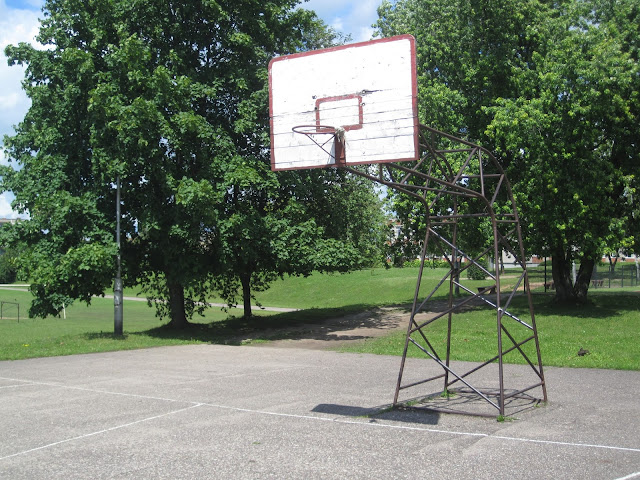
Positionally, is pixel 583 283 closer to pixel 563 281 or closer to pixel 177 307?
pixel 563 281

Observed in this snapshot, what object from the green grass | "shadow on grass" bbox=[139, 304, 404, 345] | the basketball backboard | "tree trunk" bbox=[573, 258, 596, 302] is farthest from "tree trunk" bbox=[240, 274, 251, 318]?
the basketball backboard

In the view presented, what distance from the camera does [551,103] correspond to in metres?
21.9

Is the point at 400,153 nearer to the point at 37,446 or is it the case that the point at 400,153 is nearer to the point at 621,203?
the point at 37,446

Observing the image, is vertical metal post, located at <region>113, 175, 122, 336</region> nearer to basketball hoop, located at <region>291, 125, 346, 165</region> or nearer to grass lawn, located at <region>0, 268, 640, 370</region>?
grass lawn, located at <region>0, 268, 640, 370</region>

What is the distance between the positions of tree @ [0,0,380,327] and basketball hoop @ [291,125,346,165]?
977 centimetres

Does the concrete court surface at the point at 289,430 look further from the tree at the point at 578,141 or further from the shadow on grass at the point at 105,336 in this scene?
the tree at the point at 578,141

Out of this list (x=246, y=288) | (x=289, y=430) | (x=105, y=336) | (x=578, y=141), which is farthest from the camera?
(x=246, y=288)

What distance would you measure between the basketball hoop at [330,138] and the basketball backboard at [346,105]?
0.01 m

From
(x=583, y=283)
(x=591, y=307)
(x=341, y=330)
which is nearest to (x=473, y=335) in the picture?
(x=341, y=330)

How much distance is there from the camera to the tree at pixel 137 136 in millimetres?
18984

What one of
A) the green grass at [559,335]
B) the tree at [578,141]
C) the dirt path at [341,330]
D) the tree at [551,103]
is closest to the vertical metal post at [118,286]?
the dirt path at [341,330]

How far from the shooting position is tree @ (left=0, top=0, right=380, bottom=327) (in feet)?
62.3

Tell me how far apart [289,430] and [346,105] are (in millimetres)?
4157

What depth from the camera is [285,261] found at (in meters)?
20.4
